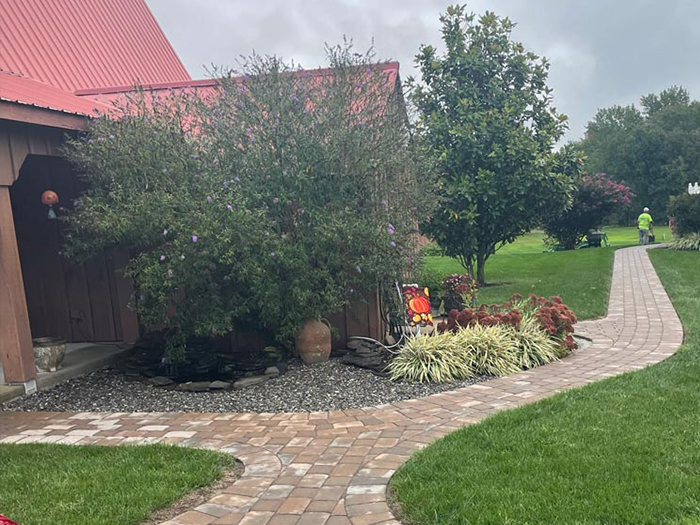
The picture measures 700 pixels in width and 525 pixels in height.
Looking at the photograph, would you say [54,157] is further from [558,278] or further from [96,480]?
[558,278]

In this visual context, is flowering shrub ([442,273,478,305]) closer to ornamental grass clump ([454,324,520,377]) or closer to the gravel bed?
ornamental grass clump ([454,324,520,377])

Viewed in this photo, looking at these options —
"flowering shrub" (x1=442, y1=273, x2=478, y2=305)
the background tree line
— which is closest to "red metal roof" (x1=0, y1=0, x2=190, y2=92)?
"flowering shrub" (x1=442, y1=273, x2=478, y2=305)

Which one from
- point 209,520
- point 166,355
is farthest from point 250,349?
point 209,520

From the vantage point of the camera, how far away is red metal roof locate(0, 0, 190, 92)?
27.3 feet

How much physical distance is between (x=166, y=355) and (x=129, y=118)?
2.51 m

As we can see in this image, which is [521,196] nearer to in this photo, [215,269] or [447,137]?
[447,137]

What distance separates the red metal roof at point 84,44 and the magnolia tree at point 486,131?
5.77m

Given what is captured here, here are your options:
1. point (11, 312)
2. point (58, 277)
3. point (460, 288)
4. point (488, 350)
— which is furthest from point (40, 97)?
point (460, 288)

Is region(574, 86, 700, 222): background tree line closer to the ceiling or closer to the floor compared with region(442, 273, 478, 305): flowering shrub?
closer to the ceiling

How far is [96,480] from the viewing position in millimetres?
3191

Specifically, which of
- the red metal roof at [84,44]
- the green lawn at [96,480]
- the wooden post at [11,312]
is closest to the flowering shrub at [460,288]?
the green lawn at [96,480]

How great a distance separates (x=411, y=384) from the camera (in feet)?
16.6

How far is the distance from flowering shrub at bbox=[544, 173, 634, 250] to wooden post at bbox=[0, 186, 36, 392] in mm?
18505

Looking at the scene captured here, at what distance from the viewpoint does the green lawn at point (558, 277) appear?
9.67m
